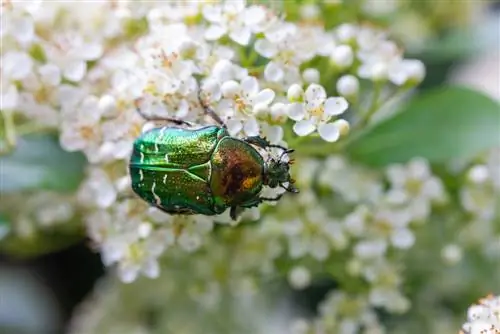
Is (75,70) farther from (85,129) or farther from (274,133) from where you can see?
(274,133)

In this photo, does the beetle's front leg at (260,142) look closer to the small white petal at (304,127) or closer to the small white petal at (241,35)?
the small white petal at (304,127)

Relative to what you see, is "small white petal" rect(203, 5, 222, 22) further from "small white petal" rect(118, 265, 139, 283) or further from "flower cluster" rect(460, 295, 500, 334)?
"flower cluster" rect(460, 295, 500, 334)

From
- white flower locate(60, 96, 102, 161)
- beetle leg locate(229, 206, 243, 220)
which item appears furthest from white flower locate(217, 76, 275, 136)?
white flower locate(60, 96, 102, 161)

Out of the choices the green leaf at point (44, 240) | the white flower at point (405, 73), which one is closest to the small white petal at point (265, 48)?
the white flower at point (405, 73)

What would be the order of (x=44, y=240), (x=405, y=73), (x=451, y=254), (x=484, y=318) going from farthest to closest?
(x=44, y=240) → (x=451, y=254) → (x=405, y=73) → (x=484, y=318)

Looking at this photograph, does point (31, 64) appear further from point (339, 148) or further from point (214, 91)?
point (339, 148)

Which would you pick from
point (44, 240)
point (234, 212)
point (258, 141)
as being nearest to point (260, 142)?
point (258, 141)

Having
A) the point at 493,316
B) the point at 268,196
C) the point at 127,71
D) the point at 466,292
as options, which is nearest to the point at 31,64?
the point at 127,71

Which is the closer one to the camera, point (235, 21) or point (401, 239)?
point (235, 21)
